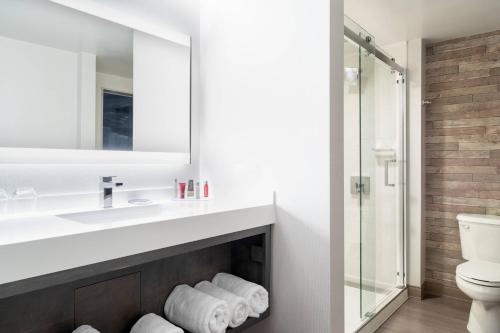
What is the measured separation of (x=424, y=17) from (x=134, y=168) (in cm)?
227

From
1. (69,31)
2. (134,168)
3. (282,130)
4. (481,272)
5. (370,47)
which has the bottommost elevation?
(481,272)

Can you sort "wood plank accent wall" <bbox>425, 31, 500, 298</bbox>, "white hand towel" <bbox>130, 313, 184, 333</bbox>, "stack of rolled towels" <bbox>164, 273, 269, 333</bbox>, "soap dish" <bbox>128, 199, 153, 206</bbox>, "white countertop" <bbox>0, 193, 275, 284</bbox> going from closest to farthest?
"white countertop" <bbox>0, 193, 275, 284</bbox> < "white hand towel" <bbox>130, 313, 184, 333</bbox> < "stack of rolled towels" <bbox>164, 273, 269, 333</bbox> < "soap dish" <bbox>128, 199, 153, 206</bbox> < "wood plank accent wall" <bbox>425, 31, 500, 298</bbox>

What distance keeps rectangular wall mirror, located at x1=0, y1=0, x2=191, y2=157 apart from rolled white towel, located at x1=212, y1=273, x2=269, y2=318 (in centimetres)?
80

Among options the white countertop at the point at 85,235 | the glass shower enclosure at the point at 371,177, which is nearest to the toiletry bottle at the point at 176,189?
the white countertop at the point at 85,235

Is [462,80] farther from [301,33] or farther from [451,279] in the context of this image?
[301,33]

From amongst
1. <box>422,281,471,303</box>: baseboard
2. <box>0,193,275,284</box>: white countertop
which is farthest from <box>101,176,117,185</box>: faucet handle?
<box>422,281,471,303</box>: baseboard

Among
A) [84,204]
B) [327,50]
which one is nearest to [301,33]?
[327,50]

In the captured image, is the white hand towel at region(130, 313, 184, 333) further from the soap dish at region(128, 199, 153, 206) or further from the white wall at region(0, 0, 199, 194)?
the white wall at region(0, 0, 199, 194)

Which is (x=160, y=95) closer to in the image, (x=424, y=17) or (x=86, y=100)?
(x=86, y=100)

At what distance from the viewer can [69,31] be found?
157 cm

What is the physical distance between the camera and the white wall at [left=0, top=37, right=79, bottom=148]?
4.51ft

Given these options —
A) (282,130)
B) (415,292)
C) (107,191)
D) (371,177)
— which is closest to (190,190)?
(107,191)

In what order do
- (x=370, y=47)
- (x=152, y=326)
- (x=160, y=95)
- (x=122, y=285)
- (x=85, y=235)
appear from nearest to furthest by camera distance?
(x=85, y=235) < (x=152, y=326) < (x=122, y=285) < (x=160, y=95) < (x=370, y=47)

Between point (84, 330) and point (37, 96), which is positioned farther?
point (37, 96)
